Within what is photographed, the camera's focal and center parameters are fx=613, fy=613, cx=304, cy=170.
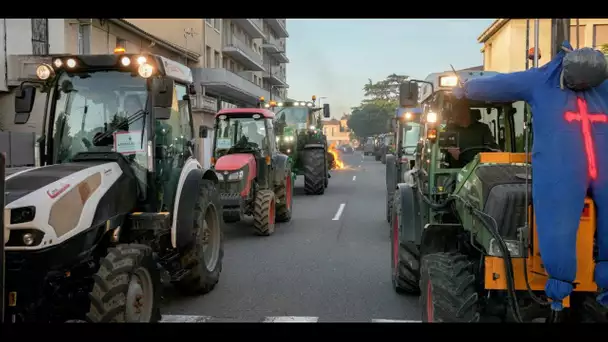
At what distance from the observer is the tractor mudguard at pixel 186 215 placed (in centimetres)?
639

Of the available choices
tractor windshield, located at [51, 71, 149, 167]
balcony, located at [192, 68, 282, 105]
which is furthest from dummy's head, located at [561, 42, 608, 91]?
balcony, located at [192, 68, 282, 105]

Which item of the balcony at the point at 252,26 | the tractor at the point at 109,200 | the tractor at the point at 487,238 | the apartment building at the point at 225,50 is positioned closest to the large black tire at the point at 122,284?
the tractor at the point at 109,200

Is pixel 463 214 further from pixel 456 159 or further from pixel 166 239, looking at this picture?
pixel 166 239

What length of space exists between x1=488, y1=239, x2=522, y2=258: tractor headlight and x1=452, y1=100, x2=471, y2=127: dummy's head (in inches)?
92.2

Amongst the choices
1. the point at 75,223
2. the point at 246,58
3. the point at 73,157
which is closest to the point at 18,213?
the point at 75,223

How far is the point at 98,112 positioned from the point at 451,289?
3.77 meters

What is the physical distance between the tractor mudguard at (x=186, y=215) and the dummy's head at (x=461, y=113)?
113 inches

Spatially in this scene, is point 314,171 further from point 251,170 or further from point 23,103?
point 23,103

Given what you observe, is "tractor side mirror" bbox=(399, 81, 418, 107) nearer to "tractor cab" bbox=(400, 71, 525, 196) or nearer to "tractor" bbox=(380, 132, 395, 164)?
"tractor cab" bbox=(400, 71, 525, 196)

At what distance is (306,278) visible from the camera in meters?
8.05

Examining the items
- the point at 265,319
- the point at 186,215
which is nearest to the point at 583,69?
the point at 265,319

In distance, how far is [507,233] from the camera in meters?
4.06

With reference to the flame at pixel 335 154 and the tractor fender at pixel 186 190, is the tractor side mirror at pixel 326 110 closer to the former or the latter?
the flame at pixel 335 154

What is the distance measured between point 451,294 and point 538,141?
1.23m
